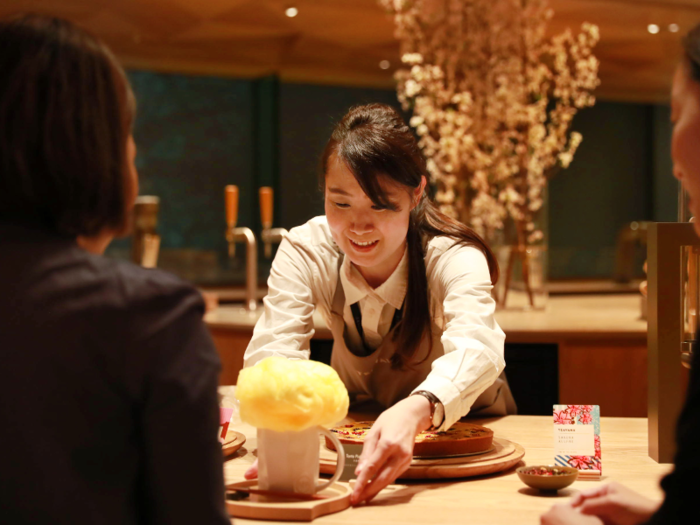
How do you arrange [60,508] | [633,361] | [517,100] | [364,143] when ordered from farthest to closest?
1. [517,100]
2. [633,361]
3. [364,143]
4. [60,508]

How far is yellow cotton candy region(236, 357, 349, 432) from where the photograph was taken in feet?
3.40

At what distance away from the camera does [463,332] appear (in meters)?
1.49

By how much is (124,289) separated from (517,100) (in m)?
3.08

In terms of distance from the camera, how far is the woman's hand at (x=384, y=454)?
3.84 feet

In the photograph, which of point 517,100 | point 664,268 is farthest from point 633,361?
point 664,268

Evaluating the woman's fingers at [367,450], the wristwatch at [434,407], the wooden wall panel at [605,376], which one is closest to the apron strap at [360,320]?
the wristwatch at [434,407]

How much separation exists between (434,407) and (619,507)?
417 mm

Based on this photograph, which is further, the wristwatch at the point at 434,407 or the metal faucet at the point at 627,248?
the metal faucet at the point at 627,248

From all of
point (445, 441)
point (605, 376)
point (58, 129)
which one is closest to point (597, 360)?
point (605, 376)

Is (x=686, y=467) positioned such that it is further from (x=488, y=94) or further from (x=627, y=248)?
(x=627, y=248)

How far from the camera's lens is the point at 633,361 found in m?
3.13

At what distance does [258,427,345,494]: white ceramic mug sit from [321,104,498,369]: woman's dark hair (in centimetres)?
64

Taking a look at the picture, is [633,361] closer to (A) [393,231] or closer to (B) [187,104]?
(A) [393,231]

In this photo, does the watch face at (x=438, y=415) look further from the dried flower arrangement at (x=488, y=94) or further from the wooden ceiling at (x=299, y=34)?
the wooden ceiling at (x=299, y=34)
